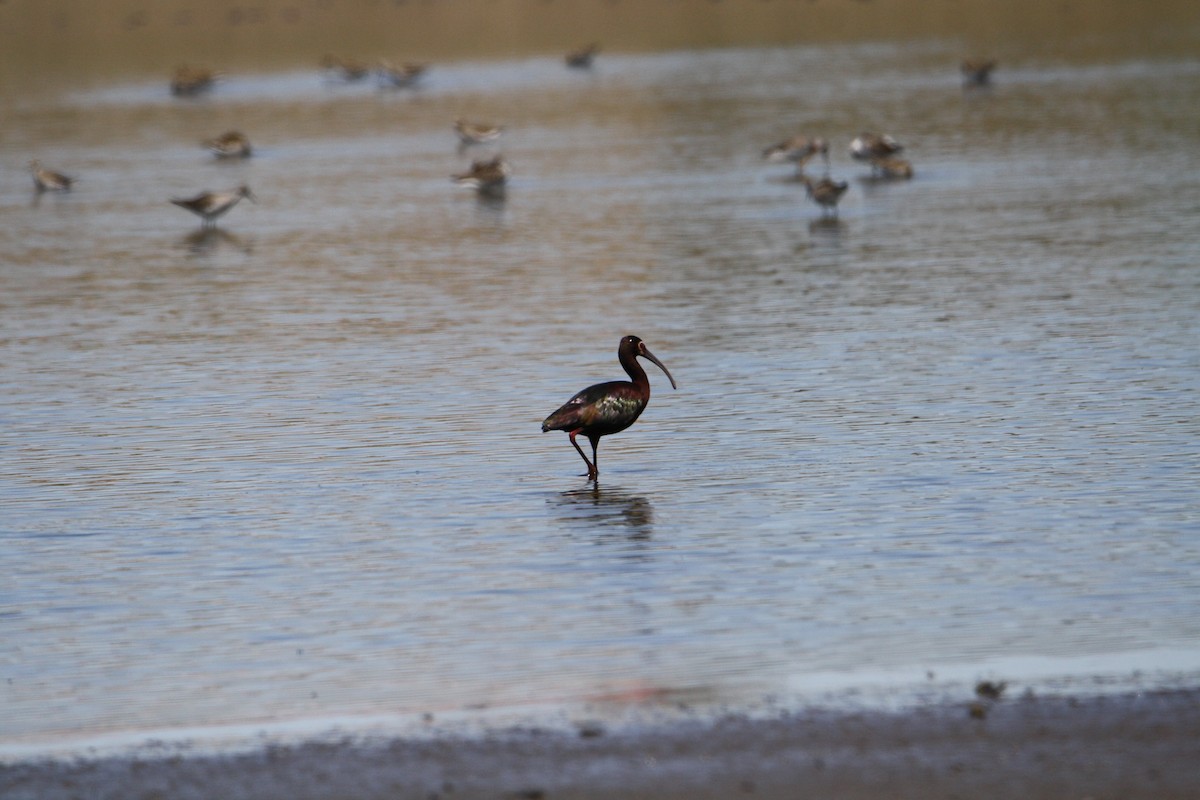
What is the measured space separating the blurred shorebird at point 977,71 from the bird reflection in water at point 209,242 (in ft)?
83.0

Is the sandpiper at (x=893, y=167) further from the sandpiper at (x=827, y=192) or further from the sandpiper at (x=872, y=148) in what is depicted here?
the sandpiper at (x=827, y=192)

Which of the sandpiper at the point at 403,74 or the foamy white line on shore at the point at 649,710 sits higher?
the sandpiper at the point at 403,74

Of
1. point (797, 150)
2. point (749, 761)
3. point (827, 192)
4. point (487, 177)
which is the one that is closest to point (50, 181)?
point (487, 177)

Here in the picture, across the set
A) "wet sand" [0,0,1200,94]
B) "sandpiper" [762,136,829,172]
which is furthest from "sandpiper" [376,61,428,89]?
"sandpiper" [762,136,829,172]

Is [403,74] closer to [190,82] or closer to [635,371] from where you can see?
[190,82]

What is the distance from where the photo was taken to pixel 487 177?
35.6 meters

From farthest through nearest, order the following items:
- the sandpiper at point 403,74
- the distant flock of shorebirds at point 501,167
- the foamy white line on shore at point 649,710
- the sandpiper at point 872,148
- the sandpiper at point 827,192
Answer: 1. the sandpiper at point 403,74
2. the sandpiper at point 872,148
3. the distant flock of shorebirds at point 501,167
4. the sandpiper at point 827,192
5. the foamy white line on shore at point 649,710

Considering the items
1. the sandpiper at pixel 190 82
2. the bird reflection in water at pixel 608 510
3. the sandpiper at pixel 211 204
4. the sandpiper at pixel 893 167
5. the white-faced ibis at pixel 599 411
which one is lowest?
the bird reflection in water at pixel 608 510

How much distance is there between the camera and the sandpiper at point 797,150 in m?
35.3

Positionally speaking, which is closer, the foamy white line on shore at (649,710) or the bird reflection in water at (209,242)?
the foamy white line on shore at (649,710)

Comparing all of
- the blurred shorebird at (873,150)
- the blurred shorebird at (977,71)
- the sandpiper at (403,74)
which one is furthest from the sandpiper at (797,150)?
the sandpiper at (403,74)

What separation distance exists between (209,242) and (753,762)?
24837 mm

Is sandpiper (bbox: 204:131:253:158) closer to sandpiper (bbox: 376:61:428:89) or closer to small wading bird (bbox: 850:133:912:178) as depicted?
small wading bird (bbox: 850:133:912:178)

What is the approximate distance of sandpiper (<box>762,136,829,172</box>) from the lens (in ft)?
116
